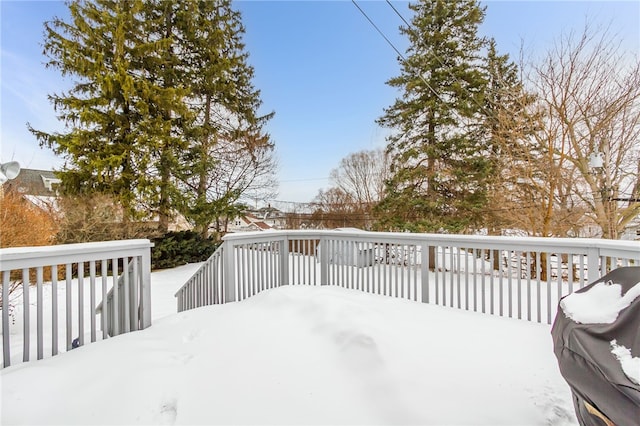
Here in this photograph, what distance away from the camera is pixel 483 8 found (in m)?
9.05

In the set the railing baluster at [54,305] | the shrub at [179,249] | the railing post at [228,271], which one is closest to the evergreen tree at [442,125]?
the railing post at [228,271]

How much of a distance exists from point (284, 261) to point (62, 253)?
8.96 feet

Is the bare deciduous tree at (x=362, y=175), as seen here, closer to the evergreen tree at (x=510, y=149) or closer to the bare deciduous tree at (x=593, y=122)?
the evergreen tree at (x=510, y=149)

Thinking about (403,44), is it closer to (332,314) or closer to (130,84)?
(130,84)

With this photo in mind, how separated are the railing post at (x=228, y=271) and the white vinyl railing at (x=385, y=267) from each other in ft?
0.04

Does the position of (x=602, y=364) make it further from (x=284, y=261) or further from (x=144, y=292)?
(x=284, y=261)

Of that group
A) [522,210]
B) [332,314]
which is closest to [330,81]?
[522,210]

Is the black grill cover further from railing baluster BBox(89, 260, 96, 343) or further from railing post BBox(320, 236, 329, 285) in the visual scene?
railing post BBox(320, 236, 329, 285)

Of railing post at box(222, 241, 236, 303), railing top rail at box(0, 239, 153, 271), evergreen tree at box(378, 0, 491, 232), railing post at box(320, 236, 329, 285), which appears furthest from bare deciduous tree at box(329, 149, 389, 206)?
railing top rail at box(0, 239, 153, 271)

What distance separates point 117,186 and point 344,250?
342 inches

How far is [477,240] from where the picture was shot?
3238 mm

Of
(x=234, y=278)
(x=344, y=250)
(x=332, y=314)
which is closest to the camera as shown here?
A: (x=332, y=314)

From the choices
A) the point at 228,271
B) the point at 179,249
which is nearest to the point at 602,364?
the point at 228,271

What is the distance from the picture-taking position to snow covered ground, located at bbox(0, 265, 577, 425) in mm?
1515
